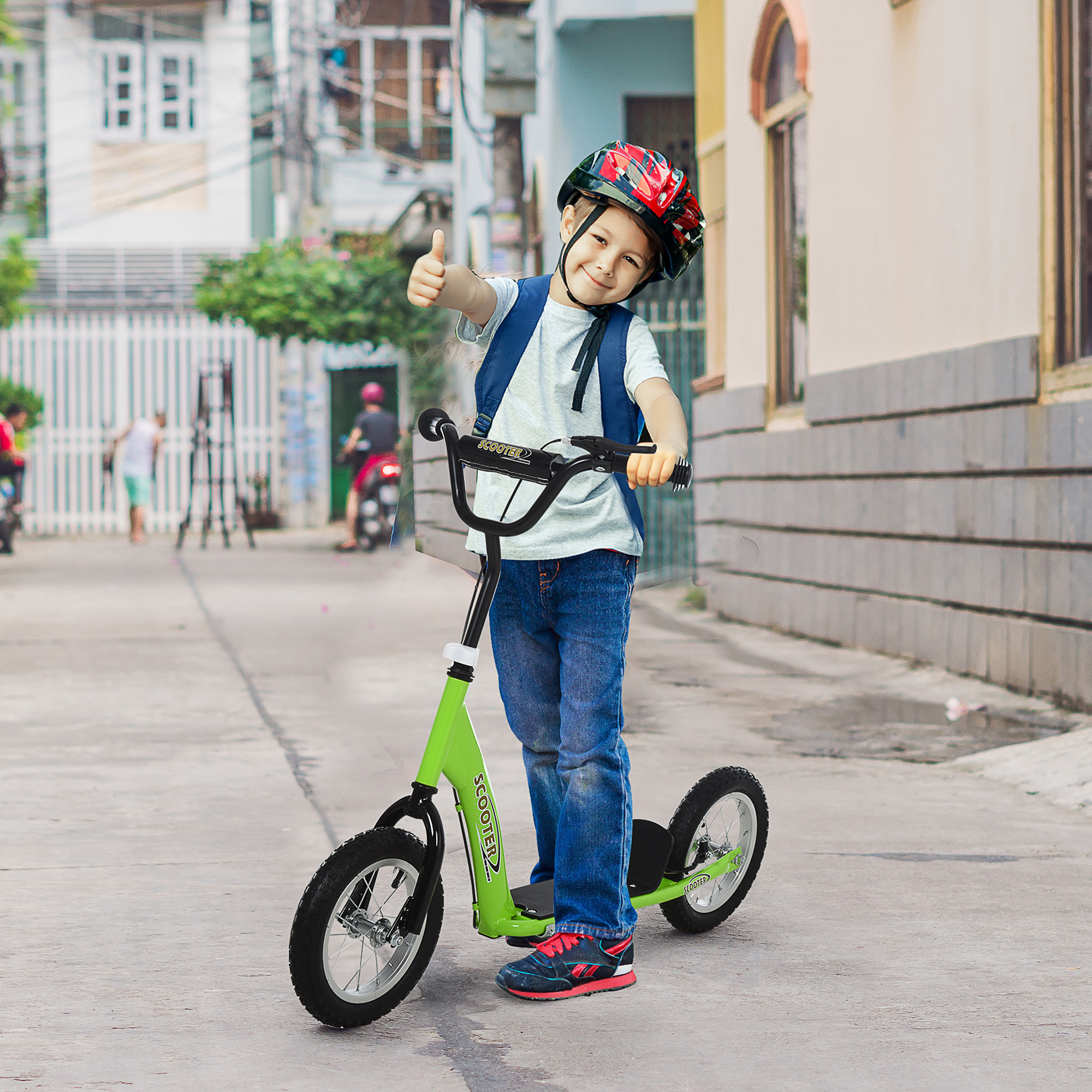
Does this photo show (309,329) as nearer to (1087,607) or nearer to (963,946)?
(1087,607)

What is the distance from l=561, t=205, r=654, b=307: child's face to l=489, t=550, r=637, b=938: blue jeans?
1.81 feet

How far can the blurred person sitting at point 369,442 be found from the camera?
17875 mm

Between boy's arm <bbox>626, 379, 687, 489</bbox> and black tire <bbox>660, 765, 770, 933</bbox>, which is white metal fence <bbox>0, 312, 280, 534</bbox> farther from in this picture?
boy's arm <bbox>626, 379, 687, 489</bbox>

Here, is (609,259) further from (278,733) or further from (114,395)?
(114,395)

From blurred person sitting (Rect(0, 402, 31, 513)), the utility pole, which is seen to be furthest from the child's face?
blurred person sitting (Rect(0, 402, 31, 513))

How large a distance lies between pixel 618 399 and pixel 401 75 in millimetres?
25008

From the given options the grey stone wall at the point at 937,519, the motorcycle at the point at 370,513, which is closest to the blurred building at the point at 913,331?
the grey stone wall at the point at 937,519

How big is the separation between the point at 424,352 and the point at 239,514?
20703 mm

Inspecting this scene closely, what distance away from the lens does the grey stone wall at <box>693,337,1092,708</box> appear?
713cm

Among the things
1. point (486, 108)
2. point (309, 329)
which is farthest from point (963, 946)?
point (309, 329)

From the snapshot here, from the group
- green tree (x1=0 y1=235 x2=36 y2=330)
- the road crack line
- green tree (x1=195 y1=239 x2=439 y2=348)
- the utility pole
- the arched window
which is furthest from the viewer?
green tree (x1=195 y1=239 x2=439 y2=348)

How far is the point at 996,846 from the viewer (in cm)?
481

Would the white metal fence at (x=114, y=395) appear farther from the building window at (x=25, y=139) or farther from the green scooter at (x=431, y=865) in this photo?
the green scooter at (x=431, y=865)

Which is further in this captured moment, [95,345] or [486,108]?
[95,345]
